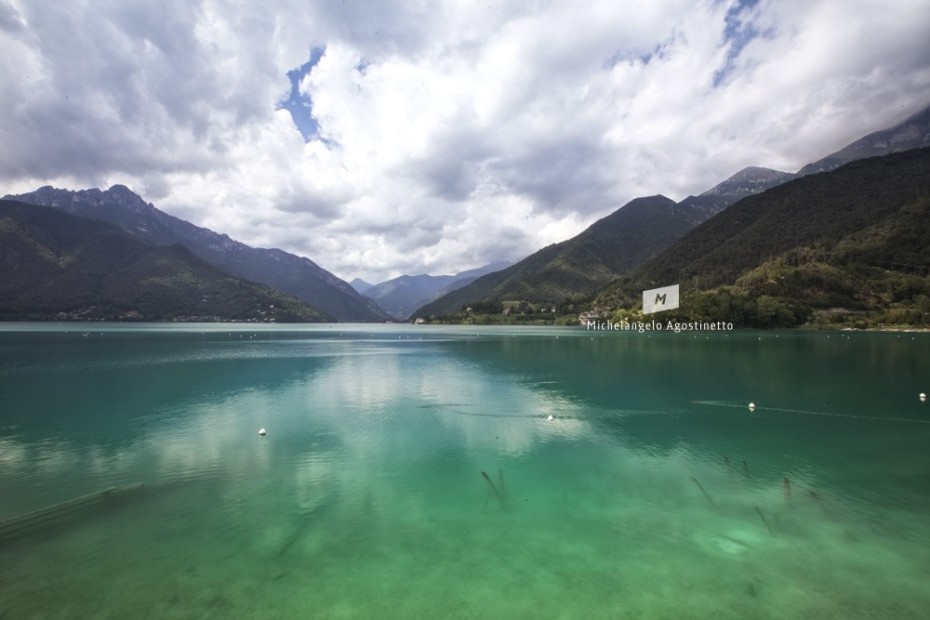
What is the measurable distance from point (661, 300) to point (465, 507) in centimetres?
16779

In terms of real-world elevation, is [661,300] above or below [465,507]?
above

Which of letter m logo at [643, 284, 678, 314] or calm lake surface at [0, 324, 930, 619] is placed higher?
letter m logo at [643, 284, 678, 314]

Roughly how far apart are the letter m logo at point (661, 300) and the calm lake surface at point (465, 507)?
134671 mm

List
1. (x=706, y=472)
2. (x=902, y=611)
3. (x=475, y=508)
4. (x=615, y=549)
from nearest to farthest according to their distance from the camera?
(x=902, y=611), (x=615, y=549), (x=475, y=508), (x=706, y=472)

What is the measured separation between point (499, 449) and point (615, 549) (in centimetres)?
832

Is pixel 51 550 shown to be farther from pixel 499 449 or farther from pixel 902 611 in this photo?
pixel 902 611

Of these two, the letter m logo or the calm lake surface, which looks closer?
the calm lake surface

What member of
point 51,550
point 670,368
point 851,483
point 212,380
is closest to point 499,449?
point 851,483

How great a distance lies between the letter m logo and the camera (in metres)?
154

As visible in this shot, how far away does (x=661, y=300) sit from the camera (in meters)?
162

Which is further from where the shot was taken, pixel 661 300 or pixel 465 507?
pixel 661 300

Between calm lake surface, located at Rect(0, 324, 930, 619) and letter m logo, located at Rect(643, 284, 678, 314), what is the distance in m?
135

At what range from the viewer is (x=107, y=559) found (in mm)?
8578

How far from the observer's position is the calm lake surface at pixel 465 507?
295 inches
